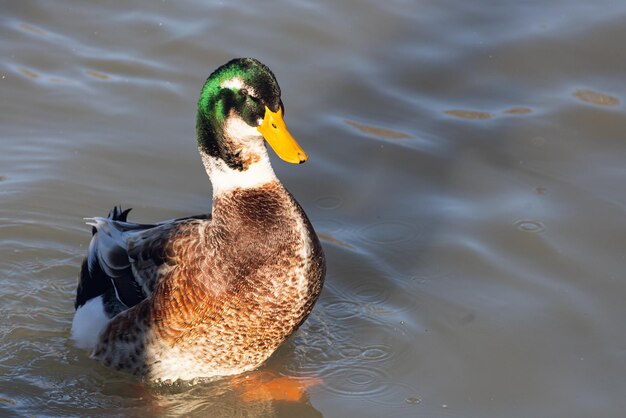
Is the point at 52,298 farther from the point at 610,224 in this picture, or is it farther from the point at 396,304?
the point at 610,224

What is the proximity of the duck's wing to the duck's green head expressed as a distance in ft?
1.69

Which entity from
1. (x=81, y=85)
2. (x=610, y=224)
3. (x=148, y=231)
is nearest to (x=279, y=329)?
(x=148, y=231)

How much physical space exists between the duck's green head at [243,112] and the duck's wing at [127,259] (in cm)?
52

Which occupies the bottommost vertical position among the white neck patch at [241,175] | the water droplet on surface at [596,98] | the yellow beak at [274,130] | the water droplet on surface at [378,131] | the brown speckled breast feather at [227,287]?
the brown speckled breast feather at [227,287]

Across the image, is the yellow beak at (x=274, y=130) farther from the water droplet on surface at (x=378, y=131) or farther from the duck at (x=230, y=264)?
the water droplet on surface at (x=378, y=131)

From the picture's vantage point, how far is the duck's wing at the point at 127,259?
5559 mm

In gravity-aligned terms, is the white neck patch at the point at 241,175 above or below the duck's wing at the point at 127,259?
above

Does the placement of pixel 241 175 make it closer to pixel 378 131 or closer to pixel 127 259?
pixel 127 259

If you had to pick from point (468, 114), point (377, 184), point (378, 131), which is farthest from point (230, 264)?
point (468, 114)

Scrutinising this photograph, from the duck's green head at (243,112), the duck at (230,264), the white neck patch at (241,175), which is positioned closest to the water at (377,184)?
the duck at (230,264)

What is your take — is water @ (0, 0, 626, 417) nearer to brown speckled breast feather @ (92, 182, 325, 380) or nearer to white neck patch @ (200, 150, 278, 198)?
brown speckled breast feather @ (92, 182, 325, 380)

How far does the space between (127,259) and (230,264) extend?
0.69m

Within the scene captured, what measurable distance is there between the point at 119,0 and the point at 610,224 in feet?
15.2

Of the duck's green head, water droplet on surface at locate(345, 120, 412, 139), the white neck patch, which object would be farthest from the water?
the duck's green head
